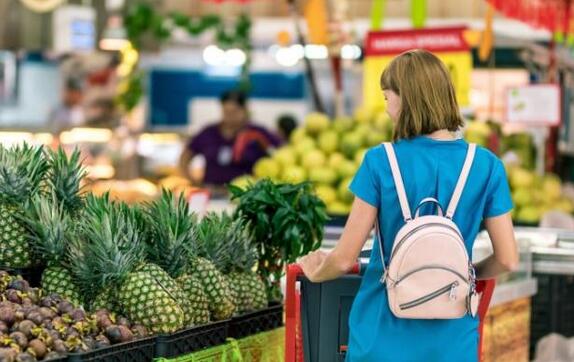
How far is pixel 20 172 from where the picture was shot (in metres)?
4.69

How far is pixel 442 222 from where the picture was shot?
3.68m

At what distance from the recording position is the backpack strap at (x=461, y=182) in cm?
381

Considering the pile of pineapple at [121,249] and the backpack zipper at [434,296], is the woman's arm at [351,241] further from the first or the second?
the pile of pineapple at [121,249]

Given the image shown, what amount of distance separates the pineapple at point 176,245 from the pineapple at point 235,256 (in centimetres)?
21

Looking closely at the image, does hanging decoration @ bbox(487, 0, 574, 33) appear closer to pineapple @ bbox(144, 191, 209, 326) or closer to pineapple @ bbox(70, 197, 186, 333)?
pineapple @ bbox(144, 191, 209, 326)

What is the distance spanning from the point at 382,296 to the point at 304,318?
52 cm

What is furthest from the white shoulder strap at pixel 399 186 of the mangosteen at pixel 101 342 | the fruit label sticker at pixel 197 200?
the fruit label sticker at pixel 197 200

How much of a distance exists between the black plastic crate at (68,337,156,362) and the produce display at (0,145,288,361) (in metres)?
0.05

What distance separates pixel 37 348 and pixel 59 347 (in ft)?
0.25

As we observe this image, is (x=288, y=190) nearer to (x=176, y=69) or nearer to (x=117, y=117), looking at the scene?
(x=117, y=117)

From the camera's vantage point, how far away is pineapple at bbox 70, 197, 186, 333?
4.20 m

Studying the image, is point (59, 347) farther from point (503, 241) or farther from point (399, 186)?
point (503, 241)

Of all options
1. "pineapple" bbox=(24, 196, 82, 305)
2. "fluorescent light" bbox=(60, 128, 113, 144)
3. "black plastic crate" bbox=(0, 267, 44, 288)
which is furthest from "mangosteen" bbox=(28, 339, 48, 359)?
"fluorescent light" bbox=(60, 128, 113, 144)

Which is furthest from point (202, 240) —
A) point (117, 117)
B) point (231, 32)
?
point (117, 117)
